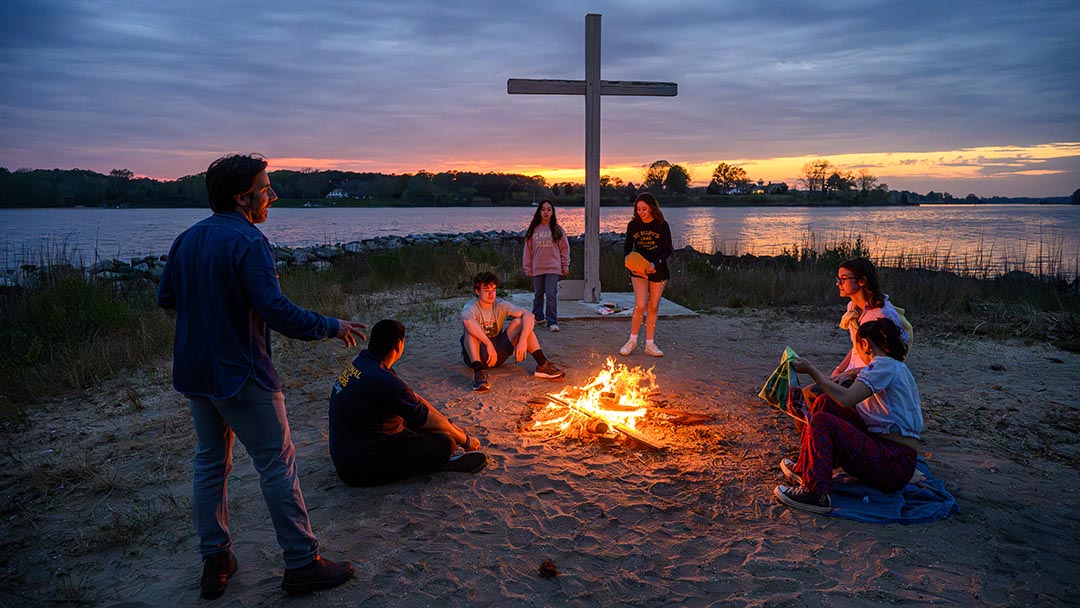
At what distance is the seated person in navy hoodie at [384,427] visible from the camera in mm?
4262

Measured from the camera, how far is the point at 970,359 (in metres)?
7.90

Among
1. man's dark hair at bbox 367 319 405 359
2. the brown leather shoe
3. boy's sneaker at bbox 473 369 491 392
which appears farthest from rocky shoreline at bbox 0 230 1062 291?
the brown leather shoe

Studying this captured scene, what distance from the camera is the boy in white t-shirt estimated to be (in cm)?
689

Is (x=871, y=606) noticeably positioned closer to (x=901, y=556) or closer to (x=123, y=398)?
(x=901, y=556)

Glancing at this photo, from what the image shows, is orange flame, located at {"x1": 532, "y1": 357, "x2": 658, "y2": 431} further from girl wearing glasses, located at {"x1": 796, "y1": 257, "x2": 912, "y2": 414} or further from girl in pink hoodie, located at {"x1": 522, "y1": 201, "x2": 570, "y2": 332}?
girl in pink hoodie, located at {"x1": 522, "y1": 201, "x2": 570, "y2": 332}

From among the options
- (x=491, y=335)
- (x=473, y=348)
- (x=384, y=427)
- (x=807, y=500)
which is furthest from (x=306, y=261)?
(x=807, y=500)

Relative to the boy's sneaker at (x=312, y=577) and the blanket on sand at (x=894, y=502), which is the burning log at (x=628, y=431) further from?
the boy's sneaker at (x=312, y=577)

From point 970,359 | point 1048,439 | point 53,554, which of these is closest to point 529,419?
point 53,554

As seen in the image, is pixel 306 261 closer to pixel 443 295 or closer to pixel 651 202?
pixel 443 295

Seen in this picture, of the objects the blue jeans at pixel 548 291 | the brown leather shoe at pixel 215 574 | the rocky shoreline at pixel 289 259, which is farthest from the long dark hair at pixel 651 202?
the rocky shoreline at pixel 289 259

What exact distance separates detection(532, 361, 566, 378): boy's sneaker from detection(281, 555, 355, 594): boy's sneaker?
12.9ft

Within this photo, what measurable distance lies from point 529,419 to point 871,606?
3215 millimetres

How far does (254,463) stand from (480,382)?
3746 millimetres

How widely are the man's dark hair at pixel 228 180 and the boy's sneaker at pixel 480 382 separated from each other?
3945 millimetres
